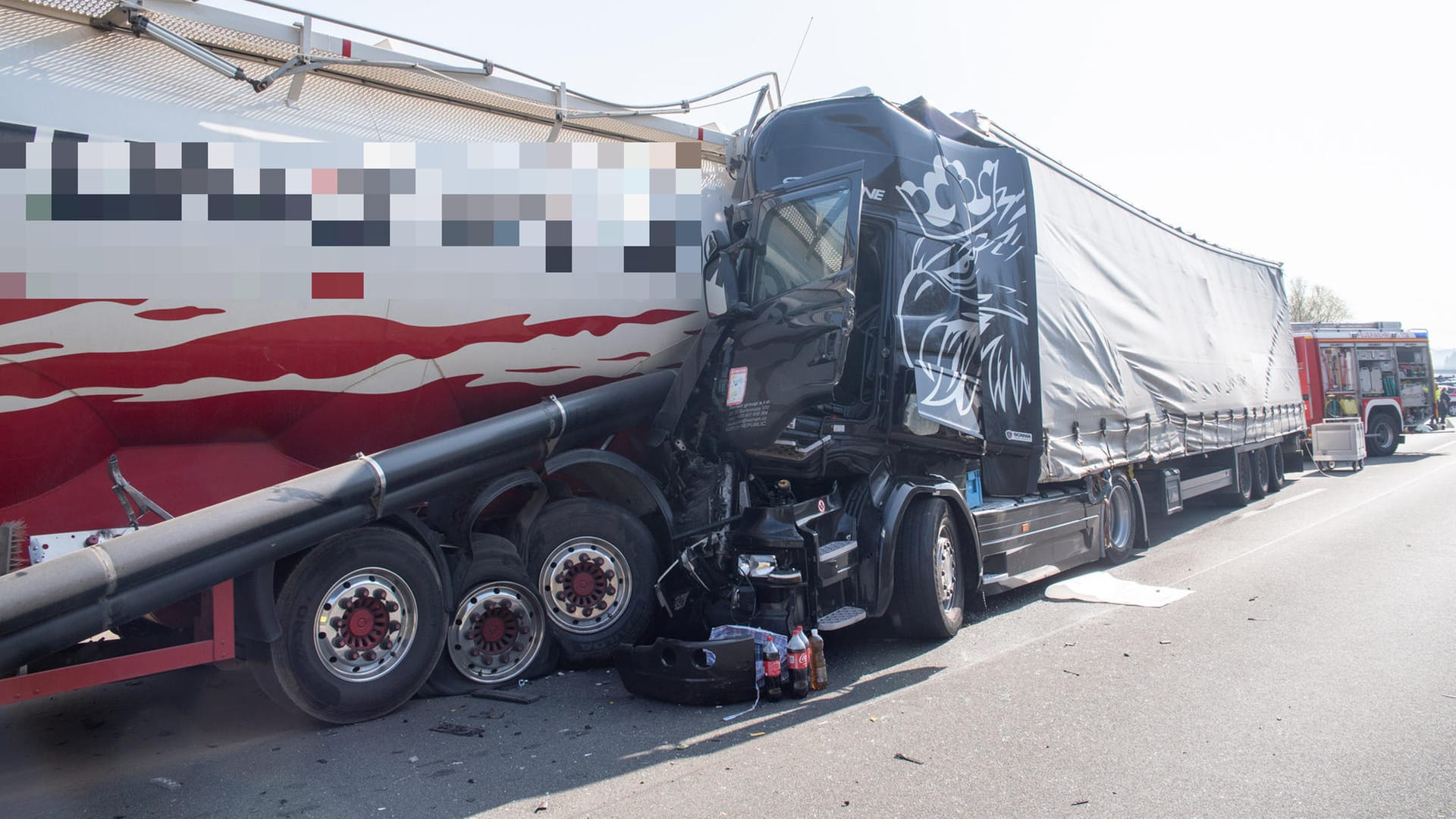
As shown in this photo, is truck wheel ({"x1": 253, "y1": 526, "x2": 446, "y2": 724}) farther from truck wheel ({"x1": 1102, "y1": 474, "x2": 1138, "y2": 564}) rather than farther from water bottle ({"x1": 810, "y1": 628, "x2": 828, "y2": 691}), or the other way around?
truck wheel ({"x1": 1102, "y1": 474, "x2": 1138, "y2": 564})

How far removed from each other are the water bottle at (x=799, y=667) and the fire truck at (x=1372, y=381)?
22626mm

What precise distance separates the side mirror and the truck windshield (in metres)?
0.23

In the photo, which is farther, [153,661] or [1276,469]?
[1276,469]

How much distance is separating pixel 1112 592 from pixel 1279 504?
8.66m

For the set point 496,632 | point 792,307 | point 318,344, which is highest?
point 792,307

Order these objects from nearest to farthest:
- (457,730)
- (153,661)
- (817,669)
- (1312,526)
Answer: (153,661), (457,730), (817,669), (1312,526)

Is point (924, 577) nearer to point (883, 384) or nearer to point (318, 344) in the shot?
point (883, 384)

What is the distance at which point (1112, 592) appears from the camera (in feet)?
26.8

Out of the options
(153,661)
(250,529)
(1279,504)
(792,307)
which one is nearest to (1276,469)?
(1279,504)

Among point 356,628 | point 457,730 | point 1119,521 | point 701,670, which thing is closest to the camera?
point 457,730

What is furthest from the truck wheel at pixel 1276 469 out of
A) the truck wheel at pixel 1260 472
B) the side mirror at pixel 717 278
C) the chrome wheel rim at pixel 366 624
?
the chrome wheel rim at pixel 366 624

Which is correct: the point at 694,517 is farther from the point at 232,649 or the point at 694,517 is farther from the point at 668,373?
the point at 232,649

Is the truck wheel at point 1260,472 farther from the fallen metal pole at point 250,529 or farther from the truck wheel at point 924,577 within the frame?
the fallen metal pole at point 250,529

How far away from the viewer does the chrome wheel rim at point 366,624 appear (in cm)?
494
